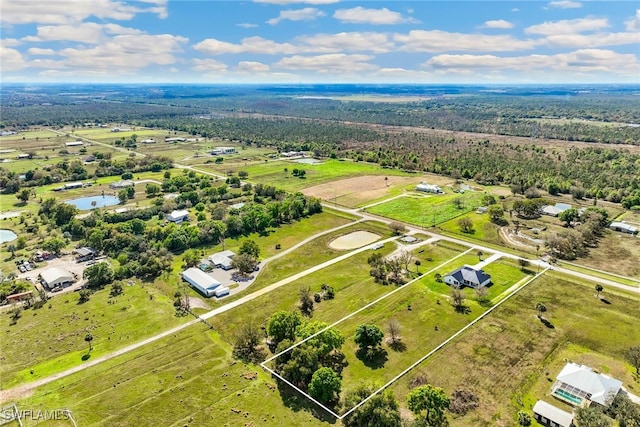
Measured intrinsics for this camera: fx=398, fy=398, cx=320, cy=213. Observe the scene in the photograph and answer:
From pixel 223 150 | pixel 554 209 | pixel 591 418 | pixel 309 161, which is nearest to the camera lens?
pixel 591 418

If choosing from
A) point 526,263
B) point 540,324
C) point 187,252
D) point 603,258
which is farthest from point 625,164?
point 187,252

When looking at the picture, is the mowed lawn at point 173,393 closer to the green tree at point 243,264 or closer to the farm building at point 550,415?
the green tree at point 243,264

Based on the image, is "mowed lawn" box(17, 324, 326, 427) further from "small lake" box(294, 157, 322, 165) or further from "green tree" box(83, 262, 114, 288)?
"small lake" box(294, 157, 322, 165)

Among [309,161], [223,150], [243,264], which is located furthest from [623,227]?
[223,150]

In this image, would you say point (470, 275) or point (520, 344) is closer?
point (520, 344)

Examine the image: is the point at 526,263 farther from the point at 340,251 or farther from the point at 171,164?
the point at 171,164

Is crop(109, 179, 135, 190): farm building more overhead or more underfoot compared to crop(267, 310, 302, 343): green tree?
more underfoot

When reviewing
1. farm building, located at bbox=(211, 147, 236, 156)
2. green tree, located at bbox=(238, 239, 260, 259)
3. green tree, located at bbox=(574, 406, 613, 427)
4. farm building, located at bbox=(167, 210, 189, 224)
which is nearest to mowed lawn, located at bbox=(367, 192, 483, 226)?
green tree, located at bbox=(238, 239, 260, 259)

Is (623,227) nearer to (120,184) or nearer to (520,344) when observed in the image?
(520,344)
